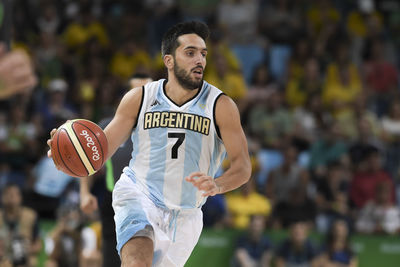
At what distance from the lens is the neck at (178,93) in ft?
18.5

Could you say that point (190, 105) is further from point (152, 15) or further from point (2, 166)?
point (152, 15)

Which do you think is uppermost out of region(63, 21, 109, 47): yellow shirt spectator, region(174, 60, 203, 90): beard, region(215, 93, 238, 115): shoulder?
region(174, 60, 203, 90): beard

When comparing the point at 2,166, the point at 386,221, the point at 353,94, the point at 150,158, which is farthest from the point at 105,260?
the point at 353,94

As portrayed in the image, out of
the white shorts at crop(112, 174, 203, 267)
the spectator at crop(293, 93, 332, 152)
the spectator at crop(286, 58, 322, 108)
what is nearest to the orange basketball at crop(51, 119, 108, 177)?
the white shorts at crop(112, 174, 203, 267)

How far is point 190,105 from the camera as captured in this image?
18.3 feet

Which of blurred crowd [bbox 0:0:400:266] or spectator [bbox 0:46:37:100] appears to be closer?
spectator [bbox 0:46:37:100]

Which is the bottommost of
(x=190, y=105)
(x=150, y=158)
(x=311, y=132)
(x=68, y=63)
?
(x=311, y=132)

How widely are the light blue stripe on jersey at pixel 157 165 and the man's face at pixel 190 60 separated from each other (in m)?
0.27

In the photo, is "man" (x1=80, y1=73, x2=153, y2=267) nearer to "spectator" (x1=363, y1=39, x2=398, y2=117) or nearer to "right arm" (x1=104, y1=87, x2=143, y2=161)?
"right arm" (x1=104, y1=87, x2=143, y2=161)

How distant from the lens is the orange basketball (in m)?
5.33

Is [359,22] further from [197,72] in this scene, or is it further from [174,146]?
[174,146]

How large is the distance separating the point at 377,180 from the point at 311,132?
1.64m

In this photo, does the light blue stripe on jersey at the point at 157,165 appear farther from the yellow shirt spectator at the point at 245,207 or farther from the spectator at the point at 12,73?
the yellow shirt spectator at the point at 245,207

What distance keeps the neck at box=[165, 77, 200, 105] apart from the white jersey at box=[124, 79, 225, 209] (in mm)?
38
